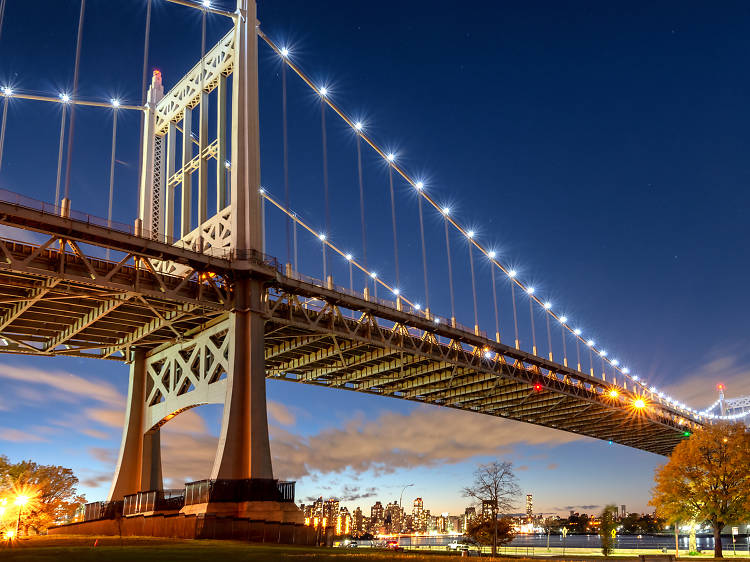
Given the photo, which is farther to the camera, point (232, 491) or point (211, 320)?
point (211, 320)

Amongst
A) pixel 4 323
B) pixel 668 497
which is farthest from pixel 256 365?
pixel 668 497

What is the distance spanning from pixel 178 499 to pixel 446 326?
97.8ft

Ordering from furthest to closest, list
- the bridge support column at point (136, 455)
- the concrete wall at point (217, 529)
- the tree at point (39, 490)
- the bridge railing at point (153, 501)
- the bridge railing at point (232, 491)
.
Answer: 1. the tree at point (39, 490)
2. the bridge support column at point (136, 455)
3. the bridge railing at point (153, 501)
4. the bridge railing at point (232, 491)
5. the concrete wall at point (217, 529)

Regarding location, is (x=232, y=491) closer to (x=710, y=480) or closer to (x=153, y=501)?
(x=153, y=501)

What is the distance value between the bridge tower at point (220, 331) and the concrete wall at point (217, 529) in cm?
144

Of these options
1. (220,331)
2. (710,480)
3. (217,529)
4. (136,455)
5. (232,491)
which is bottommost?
(217,529)

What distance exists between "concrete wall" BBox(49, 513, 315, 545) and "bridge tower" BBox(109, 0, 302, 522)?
1.44 metres

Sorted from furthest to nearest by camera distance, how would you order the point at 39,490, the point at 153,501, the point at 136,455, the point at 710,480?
the point at 39,490 → the point at 710,480 → the point at 136,455 → the point at 153,501

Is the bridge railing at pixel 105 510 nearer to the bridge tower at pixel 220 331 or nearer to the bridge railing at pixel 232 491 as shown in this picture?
the bridge tower at pixel 220 331

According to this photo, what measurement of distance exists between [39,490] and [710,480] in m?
54.1

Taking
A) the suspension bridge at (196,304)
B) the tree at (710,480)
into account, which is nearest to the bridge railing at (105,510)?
the suspension bridge at (196,304)

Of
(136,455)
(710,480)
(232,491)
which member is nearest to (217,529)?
(232,491)

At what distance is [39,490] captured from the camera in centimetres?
6244

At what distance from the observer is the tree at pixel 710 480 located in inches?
1884
